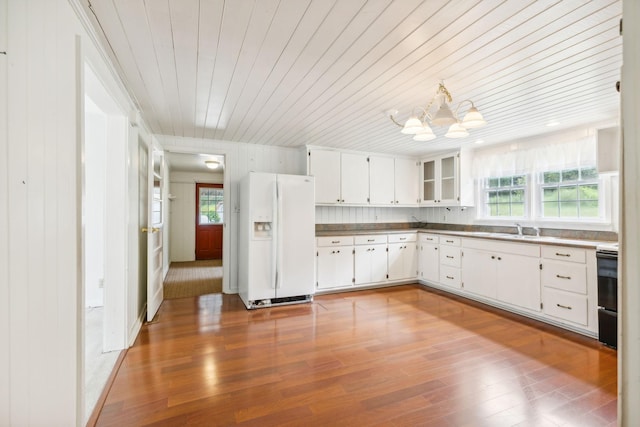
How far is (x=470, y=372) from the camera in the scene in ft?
7.41

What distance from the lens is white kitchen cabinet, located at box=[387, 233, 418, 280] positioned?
481 centimetres

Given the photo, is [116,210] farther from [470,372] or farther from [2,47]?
[470,372]

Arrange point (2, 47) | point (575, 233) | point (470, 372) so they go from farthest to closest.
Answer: point (575, 233) → point (470, 372) → point (2, 47)

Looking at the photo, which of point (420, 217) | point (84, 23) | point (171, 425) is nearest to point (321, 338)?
point (171, 425)

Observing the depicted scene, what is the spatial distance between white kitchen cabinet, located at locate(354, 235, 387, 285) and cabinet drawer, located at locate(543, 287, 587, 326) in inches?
82.0

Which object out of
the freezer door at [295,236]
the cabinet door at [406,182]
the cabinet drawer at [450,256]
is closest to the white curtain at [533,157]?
the cabinet door at [406,182]

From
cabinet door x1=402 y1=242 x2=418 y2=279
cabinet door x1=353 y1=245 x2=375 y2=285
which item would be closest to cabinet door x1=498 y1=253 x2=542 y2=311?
cabinet door x1=402 y1=242 x2=418 y2=279

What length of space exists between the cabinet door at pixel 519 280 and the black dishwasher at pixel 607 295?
57 cm

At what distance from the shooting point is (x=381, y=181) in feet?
16.6

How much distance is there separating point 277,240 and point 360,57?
7.81 feet

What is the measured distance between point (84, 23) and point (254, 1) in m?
0.91

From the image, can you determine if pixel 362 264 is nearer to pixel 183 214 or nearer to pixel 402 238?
pixel 402 238

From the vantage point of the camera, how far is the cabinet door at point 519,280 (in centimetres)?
332

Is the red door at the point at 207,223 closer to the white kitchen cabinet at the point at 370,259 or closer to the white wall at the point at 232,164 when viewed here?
the white wall at the point at 232,164
